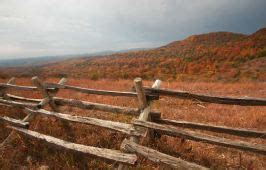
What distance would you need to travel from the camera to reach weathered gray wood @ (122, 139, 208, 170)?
3.79 meters

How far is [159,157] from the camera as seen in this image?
4125 millimetres

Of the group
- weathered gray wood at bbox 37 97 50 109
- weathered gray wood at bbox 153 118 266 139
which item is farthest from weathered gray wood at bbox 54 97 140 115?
weathered gray wood at bbox 153 118 266 139

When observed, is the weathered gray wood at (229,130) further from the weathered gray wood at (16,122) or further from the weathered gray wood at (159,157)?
the weathered gray wood at (16,122)

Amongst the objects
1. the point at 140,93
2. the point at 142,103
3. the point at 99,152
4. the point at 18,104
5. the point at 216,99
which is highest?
the point at 140,93

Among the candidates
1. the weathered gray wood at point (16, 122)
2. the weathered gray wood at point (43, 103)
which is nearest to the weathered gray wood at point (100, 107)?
the weathered gray wood at point (43, 103)

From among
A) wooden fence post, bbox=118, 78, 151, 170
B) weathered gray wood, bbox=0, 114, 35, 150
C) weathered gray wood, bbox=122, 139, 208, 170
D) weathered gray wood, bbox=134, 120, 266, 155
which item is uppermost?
wooden fence post, bbox=118, 78, 151, 170

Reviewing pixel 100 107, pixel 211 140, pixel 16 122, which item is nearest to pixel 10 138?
pixel 16 122

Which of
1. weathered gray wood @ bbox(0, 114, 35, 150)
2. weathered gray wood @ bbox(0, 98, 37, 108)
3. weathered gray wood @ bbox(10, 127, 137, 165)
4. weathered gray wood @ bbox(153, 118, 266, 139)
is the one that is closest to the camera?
weathered gray wood @ bbox(10, 127, 137, 165)

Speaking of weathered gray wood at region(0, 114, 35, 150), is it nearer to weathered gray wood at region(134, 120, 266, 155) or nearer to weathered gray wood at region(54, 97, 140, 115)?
weathered gray wood at region(54, 97, 140, 115)

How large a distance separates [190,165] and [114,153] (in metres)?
1.28

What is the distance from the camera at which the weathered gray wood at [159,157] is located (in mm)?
3785

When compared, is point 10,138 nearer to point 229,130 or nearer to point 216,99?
point 216,99

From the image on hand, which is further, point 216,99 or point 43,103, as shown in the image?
point 43,103

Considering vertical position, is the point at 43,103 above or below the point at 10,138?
above
